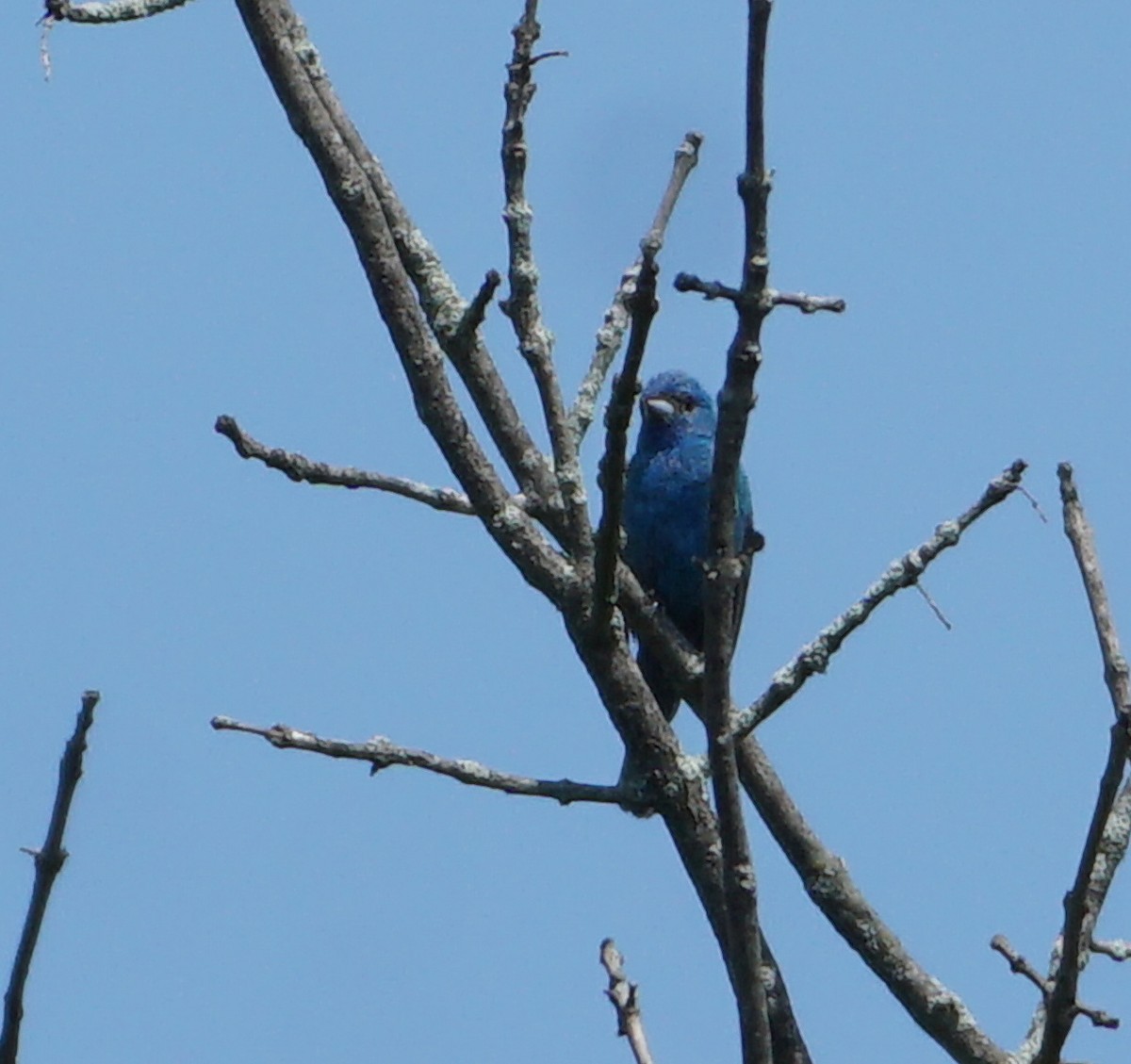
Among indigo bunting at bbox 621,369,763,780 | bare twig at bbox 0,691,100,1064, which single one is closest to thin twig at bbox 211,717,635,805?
bare twig at bbox 0,691,100,1064

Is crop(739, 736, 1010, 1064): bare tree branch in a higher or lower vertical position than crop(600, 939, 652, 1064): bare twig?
higher

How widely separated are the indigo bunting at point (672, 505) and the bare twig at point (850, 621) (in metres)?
3.27

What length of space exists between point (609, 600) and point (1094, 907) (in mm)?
1102

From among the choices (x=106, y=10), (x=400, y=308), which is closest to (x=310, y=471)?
(x=400, y=308)

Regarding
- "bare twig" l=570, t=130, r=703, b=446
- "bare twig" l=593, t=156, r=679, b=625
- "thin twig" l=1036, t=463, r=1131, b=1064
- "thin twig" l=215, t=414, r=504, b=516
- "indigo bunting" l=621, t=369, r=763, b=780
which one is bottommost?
"thin twig" l=1036, t=463, r=1131, b=1064

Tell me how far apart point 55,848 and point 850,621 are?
205 centimetres

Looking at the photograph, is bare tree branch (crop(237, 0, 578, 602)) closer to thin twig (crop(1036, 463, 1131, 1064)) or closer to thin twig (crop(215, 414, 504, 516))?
thin twig (crop(215, 414, 504, 516))

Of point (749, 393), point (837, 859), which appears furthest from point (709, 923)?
point (749, 393)

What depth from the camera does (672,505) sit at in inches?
326

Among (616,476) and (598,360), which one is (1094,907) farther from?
(598,360)

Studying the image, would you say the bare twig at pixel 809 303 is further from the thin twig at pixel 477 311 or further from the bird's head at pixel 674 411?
the bird's head at pixel 674 411

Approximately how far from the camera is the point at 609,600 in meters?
4.26

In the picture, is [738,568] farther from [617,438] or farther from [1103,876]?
[1103,876]

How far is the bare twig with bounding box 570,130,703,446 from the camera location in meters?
4.71
